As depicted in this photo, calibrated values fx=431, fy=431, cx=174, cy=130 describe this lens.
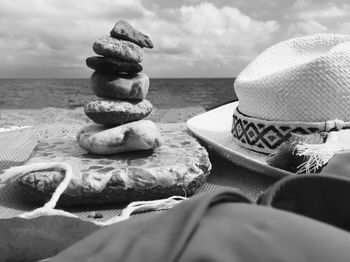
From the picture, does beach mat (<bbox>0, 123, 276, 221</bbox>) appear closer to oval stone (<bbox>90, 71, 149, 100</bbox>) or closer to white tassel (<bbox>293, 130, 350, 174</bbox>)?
white tassel (<bbox>293, 130, 350, 174</bbox>)

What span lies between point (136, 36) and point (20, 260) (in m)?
1.42

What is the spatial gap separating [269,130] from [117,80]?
2.83 feet

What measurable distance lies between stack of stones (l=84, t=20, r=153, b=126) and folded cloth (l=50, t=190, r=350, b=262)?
5.66ft

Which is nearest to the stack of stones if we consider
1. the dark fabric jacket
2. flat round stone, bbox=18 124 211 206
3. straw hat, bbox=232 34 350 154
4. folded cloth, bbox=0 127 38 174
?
flat round stone, bbox=18 124 211 206

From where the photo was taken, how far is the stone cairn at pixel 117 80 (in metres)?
2.23

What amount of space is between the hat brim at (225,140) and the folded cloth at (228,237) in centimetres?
157

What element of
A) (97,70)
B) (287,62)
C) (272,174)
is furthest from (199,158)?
(287,62)

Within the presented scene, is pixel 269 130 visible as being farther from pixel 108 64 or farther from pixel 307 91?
pixel 108 64

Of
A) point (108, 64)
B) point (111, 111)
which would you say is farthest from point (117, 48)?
point (111, 111)

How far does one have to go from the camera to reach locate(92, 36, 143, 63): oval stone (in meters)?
2.21

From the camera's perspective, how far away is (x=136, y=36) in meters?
2.38

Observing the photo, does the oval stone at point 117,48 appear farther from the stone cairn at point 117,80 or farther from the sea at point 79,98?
the sea at point 79,98

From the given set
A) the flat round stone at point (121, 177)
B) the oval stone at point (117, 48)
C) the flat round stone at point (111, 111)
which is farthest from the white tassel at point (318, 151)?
the oval stone at point (117, 48)

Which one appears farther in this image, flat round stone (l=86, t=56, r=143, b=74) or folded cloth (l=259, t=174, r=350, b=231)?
flat round stone (l=86, t=56, r=143, b=74)
